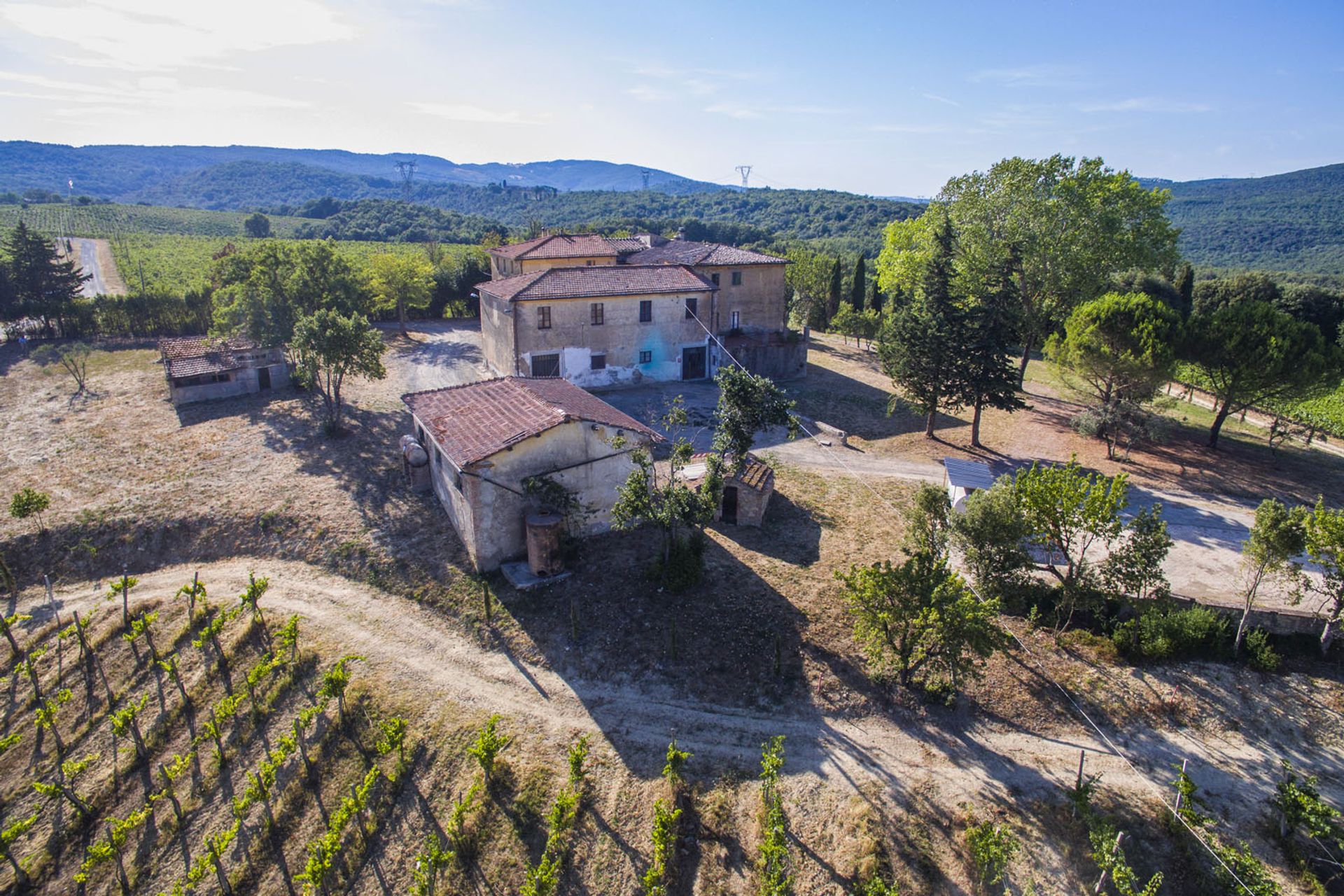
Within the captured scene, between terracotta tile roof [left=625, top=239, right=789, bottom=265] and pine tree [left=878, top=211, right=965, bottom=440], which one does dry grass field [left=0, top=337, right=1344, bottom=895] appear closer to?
pine tree [left=878, top=211, right=965, bottom=440]

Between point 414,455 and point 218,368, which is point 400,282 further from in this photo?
point 414,455

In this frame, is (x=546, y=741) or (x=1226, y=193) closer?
(x=546, y=741)

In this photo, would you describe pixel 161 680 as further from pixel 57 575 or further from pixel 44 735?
pixel 57 575

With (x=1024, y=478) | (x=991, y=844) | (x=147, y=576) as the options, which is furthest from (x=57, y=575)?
(x=1024, y=478)

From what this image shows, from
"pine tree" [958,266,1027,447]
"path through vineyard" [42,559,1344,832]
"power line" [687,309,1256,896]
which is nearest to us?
"power line" [687,309,1256,896]

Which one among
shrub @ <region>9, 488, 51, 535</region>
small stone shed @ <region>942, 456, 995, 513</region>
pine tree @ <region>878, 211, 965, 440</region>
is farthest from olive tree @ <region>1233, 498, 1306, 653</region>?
shrub @ <region>9, 488, 51, 535</region>

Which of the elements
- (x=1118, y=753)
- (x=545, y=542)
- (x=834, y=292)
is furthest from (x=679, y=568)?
(x=834, y=292)
